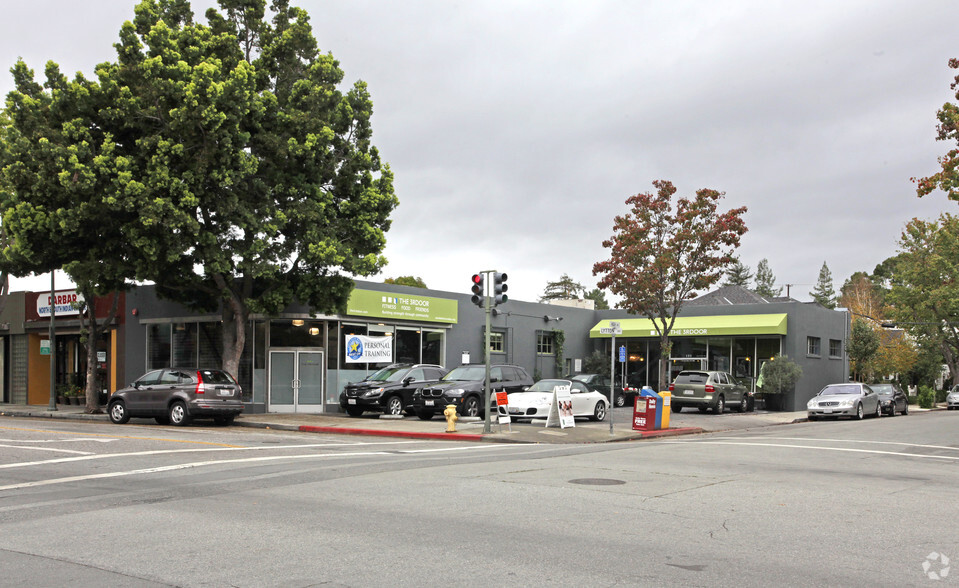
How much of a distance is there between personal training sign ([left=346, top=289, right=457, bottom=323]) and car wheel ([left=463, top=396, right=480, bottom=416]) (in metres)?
5.97

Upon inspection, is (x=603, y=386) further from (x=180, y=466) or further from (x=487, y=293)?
(x=180, y=466)

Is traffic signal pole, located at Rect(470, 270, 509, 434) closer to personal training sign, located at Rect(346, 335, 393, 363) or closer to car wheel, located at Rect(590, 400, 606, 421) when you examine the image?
car wheel, located at Rect(590, 400, 606, 421)

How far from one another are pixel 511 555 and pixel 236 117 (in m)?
18.4

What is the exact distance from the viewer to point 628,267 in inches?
1227

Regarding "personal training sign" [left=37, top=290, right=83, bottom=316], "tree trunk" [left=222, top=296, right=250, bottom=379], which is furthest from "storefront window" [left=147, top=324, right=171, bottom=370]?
"tree trunk" [left=222, top=296, right=250, bottom=379]

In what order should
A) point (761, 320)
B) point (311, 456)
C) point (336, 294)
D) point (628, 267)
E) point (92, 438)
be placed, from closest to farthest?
point (311, 456)
point (92, 438)
point (336, 294)
point (628, 267)
point (761, 320)

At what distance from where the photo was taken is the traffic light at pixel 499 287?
750 inches

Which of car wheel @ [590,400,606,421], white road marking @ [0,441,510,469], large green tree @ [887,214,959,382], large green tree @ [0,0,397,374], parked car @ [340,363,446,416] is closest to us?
white road marking @ [0,441,510,469]

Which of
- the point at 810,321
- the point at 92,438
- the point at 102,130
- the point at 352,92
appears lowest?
the point at 92,438

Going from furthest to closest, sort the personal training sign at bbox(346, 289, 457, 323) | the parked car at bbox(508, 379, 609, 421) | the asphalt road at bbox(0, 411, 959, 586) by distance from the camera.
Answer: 1. the personal training sign at bbox(346, 289, 457, 323)
2. the parked car at bbox(508, 379, 609, 421)
3. the asphalt road at bbox(0, 411, 959, 586)

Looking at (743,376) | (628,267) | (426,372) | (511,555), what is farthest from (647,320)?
(511,555)

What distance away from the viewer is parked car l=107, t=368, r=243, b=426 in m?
22.4

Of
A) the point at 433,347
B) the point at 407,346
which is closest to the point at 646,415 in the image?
the point at 407,346

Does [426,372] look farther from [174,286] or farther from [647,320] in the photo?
[647,320]
